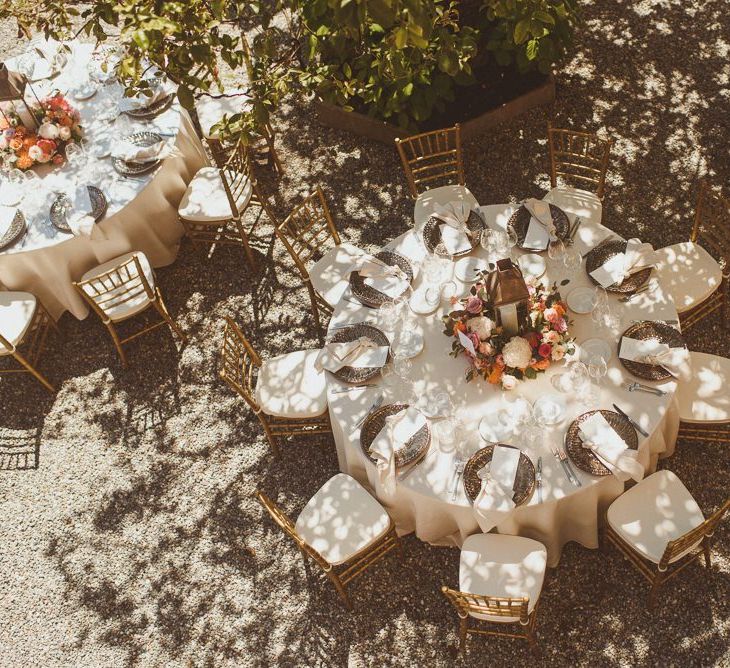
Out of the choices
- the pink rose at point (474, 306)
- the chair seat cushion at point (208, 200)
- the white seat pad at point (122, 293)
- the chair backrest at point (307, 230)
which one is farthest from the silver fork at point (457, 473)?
the chair seat cushion at point (208, 200)

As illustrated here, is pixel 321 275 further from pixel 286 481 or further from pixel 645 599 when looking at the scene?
pixel 645 599

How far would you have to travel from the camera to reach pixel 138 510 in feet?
18.0

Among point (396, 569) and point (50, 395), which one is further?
point (50, 395)

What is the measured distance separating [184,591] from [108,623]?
0.57 meters

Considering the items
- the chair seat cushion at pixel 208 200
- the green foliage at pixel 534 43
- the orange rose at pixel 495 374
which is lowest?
the orange rose at pixel 495 374

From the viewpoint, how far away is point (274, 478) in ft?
17.9

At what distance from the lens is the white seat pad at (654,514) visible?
13.8 feet

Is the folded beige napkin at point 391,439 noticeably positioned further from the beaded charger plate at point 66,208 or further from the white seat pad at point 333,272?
the beaded charger plate at point 66,208

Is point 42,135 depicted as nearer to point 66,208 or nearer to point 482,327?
point 66,208

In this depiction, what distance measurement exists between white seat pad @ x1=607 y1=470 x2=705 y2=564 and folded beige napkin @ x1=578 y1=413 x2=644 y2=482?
0.26 metres

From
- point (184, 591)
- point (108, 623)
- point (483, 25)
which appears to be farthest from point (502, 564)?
point (483, 25)

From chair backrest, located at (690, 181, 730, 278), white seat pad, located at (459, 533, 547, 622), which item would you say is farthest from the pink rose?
chair backrest, located at (690, 181, 730, 278)

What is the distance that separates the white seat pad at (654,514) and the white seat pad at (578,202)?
6.75ft

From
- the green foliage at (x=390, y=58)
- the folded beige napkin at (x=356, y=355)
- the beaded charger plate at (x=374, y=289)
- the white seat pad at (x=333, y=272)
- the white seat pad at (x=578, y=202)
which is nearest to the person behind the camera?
the green foliage at (x=390, y=58)
